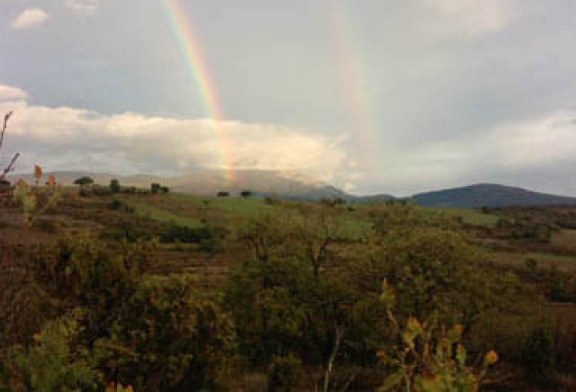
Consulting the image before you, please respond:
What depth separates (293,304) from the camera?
139 feet

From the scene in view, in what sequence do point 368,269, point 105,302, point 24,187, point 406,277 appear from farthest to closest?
point 368,269
point 406,277
point 105,302
point 24,187

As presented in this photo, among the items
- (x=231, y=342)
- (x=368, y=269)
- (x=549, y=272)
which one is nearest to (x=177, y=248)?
(x=549, y=272)

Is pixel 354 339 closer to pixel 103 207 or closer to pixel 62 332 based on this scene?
pixel 62 332

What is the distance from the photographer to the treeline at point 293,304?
22828mm

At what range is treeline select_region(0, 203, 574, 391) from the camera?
22828mm

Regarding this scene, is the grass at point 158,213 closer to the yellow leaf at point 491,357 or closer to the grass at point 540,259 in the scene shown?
the grass at point 540,259

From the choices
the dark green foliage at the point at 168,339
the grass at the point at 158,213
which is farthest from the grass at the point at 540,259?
the dark green foliage at the point at 168,339

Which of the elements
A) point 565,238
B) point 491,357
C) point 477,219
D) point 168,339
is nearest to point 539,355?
point 168,339

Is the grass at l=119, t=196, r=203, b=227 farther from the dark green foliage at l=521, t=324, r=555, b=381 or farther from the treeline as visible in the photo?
the dark green foliage at l=521, t=324, r=555, b=381

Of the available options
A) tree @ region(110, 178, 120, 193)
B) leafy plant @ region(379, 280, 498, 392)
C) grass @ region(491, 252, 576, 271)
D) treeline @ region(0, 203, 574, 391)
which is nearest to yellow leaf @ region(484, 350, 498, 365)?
leafy plant @ region(379, 280, 498, 392)

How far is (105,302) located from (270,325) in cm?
1983

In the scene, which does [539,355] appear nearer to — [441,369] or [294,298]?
[294,298]

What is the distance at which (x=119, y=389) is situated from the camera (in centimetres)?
370

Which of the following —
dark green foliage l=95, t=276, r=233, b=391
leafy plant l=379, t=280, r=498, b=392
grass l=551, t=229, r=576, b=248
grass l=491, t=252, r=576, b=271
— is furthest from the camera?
grass l=551, t=229, r=576, b=248
